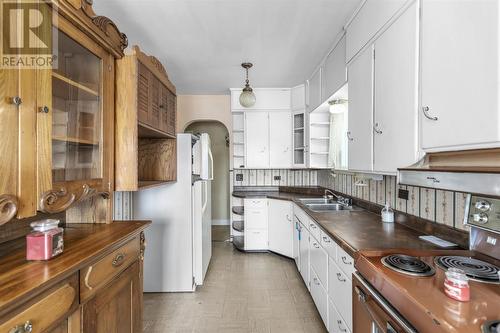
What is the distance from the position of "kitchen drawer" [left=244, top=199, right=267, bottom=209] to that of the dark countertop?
4.94ft

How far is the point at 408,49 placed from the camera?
137cm

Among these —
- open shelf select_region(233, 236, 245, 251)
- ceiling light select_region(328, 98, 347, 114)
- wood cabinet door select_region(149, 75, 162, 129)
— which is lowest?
open shelf select_region(233, 236, 245, 251)

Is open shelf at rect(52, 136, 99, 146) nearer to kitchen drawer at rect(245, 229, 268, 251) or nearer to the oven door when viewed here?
the oven door

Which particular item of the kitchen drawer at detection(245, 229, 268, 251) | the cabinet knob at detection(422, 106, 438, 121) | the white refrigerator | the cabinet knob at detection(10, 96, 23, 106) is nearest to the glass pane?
the cabinet knob at detection(10, 96, 23, 106)

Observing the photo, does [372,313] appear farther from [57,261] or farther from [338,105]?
[338,105]

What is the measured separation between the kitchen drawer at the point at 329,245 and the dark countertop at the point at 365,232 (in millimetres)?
73

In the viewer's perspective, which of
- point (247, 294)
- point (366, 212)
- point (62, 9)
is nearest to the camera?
point (62, 9)

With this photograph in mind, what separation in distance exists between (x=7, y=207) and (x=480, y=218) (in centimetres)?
193

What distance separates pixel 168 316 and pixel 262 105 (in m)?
3.15

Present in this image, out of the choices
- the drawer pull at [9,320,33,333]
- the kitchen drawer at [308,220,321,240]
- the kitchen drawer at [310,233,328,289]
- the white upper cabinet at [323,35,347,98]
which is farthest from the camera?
the white upper cabinet at [323,35,347,98]

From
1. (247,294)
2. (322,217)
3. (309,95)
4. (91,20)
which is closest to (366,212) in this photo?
(322,217)

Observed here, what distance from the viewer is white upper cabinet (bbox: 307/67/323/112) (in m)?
3.18

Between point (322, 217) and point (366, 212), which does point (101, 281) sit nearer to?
point (322, 217)

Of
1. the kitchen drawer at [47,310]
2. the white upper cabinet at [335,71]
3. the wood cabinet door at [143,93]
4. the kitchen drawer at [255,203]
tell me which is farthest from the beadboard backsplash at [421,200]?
the wood cabinet door at [143,93]
